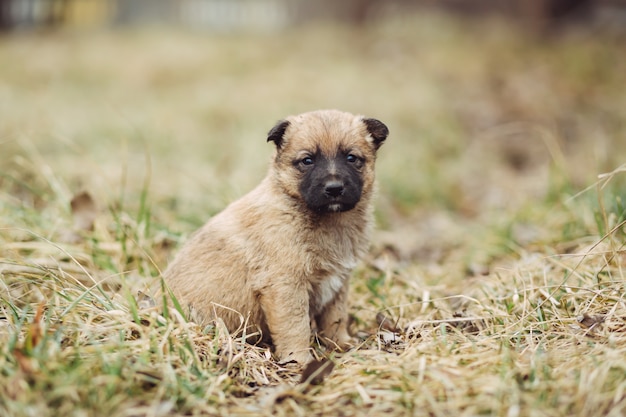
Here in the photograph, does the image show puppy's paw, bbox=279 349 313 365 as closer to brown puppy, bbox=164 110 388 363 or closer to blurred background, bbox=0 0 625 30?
brown puppy, bbox=164 110 388 363

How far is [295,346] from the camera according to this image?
3766mm

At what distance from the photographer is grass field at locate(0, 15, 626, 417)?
9.77 ft

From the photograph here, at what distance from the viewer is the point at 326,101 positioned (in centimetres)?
1199

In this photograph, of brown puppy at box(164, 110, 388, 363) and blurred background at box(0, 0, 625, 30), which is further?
blurred background at box(0, 0, 625, 30)

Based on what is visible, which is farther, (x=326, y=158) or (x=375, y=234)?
(x=375, y=234)

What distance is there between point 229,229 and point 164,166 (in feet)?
15.8

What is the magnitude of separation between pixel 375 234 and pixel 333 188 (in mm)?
2848

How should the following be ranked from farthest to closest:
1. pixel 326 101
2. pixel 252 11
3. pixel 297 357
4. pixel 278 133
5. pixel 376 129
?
pixel 252 11 → pixel 326 101 → pixel 376 129 → pixel 278 133 → pixel 297 357

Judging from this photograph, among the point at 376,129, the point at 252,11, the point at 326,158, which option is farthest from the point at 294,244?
the point at 252,11

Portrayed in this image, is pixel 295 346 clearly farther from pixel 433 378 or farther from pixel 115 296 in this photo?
pixel 115 296

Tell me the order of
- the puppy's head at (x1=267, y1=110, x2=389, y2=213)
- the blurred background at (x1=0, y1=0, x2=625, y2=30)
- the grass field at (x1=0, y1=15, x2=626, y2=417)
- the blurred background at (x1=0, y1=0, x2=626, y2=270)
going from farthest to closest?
the blurred background at (x1=0, y1=0, x2=625, y2=30) < the blurred background at (x1=0, y1=0, x2=626, y2=270) < the puppy's head at (x1=267, y1=110, x2=389, y2=213) < the grass field at (x1=0, y1=15, x2=626, y2=417)

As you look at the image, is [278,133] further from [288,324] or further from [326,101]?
[326,101]

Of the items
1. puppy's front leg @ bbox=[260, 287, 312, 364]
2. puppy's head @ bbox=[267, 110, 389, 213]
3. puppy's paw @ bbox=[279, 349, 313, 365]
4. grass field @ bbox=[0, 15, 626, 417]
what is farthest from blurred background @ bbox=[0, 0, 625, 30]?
puppy's paw @ bbox=[279, 349, 313, 365]

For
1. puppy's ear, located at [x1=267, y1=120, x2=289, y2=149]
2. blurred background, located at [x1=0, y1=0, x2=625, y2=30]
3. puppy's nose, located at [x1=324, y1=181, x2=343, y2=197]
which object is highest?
blurred background, located at [x1=0, y1=0, x2=625, y2=30]
